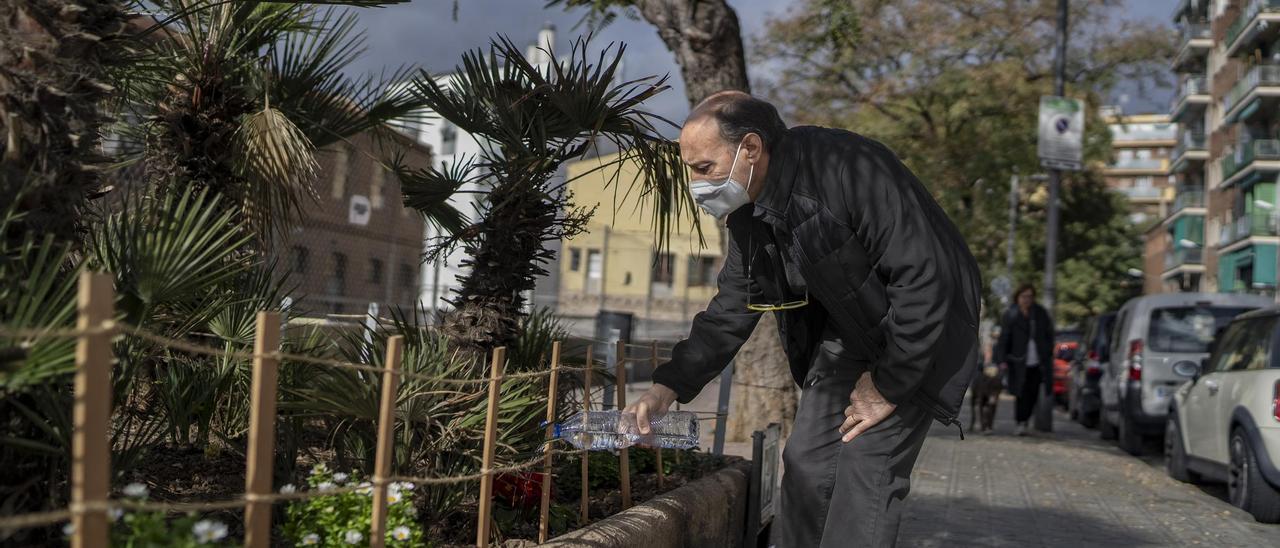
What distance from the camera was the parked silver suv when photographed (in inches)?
521

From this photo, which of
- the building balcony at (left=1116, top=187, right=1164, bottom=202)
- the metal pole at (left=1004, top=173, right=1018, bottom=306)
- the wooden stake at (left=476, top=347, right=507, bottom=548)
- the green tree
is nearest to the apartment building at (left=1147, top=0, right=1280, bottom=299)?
the metal pole at (left=1004, top=173, right=1018, bottom=306)

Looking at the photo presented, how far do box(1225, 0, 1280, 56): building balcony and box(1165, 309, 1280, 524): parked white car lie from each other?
42.4 metres

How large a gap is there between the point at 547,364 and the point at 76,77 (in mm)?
2603

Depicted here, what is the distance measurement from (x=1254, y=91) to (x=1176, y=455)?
4326cm

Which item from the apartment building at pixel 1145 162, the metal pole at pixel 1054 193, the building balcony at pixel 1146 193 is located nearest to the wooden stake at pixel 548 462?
the metal pole at pixel 1054 193

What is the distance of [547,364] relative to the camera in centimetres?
534

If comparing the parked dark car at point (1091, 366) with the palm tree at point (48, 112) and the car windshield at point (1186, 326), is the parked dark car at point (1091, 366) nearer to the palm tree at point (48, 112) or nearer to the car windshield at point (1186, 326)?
the car windshield at point (1186, 326)

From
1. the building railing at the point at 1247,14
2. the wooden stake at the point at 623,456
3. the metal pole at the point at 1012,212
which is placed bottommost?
the wooden stake at the point at 623,456

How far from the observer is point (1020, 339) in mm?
14930

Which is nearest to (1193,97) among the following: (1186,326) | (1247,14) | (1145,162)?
(1247,14)

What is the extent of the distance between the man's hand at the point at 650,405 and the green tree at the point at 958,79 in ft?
68.9

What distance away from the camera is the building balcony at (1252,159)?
4909 centimetres

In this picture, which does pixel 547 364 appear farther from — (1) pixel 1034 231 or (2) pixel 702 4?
(1) pixel 1034 231

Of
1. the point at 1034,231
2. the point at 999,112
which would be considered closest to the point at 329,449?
the point at 999,112
